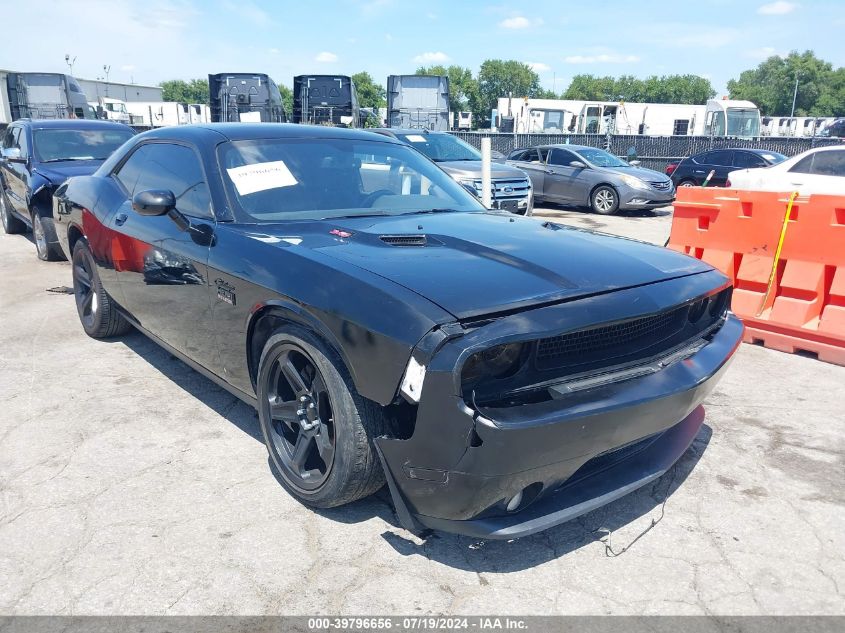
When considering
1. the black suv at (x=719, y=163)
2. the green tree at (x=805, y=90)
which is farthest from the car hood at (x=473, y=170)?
the green tree at (x=805, y=90)

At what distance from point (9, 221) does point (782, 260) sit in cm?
1056

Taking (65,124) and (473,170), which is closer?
(65,124)

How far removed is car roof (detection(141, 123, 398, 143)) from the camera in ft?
11.7

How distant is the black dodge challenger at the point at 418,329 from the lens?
2.09 meters

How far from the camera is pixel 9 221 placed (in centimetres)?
1005

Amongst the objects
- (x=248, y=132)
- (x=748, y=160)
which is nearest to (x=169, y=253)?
(x=248, y=132)

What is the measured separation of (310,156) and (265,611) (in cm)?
234

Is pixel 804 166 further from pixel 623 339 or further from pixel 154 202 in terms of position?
pixel 154 202

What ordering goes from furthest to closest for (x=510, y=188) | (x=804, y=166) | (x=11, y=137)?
(x=510, y=188) < (x=11, y=137) < (x=804, y=166)

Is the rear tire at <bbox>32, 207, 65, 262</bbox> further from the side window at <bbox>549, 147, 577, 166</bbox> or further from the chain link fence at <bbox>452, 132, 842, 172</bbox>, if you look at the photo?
the chain link fence at <bbox>452, 132, 842, 172</bbox>

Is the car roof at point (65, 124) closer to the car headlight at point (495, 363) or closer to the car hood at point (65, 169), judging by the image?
the car hood at point (65, 169)

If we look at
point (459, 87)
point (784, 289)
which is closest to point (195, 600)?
point (784, 289)

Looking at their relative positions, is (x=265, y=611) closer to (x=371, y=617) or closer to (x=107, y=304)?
(x=371, y=617)

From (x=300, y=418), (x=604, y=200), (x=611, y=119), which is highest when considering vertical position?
(x=611, y=119)
